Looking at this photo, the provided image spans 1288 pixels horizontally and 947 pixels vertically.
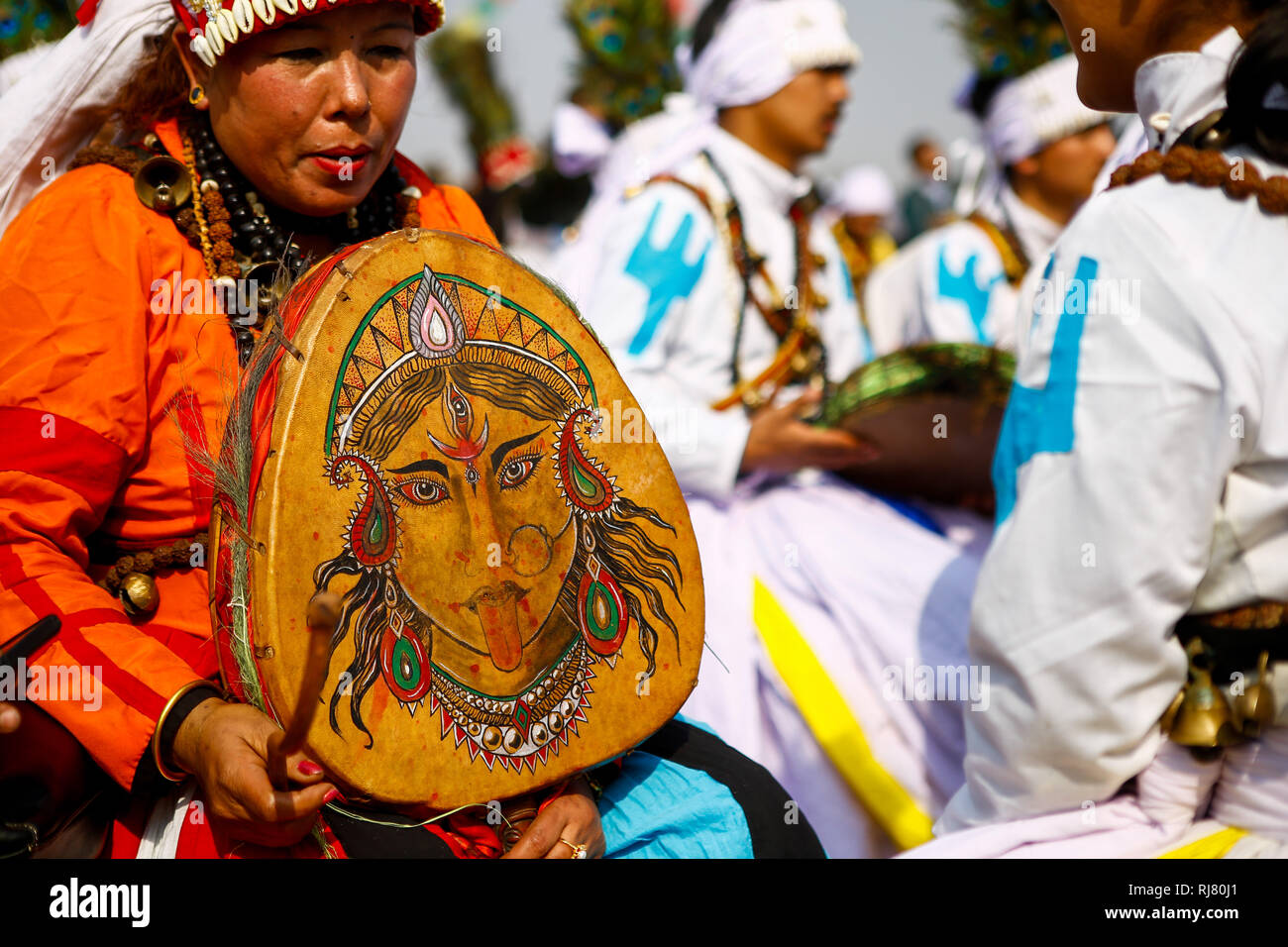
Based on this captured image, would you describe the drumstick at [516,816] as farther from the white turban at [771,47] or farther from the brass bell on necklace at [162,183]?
the white turban at [771,47]

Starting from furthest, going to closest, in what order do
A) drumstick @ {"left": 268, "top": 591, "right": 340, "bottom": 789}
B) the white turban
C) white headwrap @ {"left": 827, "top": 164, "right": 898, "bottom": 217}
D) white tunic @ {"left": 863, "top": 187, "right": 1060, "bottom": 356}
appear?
white headwrap @ {"left": 827, "top": 164, "right": 898, "bottom": 217}, white tunic @ {"left": 863, "top": 187, "right": 1060, "bottom": 356}, the white turban, drumstick @ {"left": 268, "top": 591, "right": 340, "bottom": 789}

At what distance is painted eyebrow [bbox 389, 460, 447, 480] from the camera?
1.50 m

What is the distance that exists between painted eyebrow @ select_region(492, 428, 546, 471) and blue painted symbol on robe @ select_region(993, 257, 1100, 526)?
34.5 inches

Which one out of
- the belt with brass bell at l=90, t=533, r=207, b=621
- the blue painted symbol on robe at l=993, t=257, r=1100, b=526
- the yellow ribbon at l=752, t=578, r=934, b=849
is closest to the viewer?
the belt with brass bell at l=90, t=533, r=207, b=621

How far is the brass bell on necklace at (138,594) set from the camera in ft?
5.42

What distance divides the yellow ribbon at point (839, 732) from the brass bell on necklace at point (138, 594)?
5.46ft

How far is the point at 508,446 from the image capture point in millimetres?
1608

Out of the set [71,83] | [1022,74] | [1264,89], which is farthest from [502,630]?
[1022,74]

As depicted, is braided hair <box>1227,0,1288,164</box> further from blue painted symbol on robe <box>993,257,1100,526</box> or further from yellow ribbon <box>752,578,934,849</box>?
yellow ribbon <box>752,578,934,849</box>

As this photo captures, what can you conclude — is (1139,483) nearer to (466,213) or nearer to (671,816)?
(671,816)

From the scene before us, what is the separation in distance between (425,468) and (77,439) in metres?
0.47

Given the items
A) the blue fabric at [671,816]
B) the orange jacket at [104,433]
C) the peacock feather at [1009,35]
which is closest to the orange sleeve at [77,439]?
the orange jacket at [104,433]

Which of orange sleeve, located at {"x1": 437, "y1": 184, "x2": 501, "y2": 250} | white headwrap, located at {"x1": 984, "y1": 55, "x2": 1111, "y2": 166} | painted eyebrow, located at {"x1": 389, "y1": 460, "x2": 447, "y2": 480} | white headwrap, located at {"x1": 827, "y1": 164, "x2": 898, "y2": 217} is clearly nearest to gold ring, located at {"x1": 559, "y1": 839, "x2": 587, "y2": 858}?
painted eyebrow, located at {"x1": 389, "y1": 460, "x2": 447, "y2": 480}
